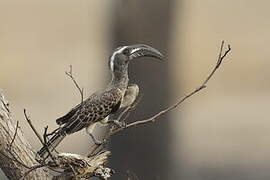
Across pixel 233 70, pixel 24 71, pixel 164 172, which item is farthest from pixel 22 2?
pixel 164 172

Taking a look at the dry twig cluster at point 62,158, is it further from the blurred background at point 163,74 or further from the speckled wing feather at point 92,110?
the blurred background at point 163,74

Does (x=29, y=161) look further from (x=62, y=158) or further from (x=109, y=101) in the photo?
(x=109, y=101)

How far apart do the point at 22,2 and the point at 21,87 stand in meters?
2.26

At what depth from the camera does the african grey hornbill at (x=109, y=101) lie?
10.5 ft

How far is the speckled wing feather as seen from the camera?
3.19 meters

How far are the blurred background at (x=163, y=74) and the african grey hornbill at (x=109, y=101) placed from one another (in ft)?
9.30

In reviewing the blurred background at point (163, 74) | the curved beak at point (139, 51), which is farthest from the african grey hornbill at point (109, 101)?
the blurred background at point (163, 74)

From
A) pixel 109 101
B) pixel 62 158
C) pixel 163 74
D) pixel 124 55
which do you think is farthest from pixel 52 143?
pixel 163 74

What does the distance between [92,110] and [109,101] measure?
0.06 metres

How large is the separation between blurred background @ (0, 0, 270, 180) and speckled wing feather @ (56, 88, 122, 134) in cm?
284

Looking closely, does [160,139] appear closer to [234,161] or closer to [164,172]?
[164,172]

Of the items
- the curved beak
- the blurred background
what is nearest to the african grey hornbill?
the curved beak

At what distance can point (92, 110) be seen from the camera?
3.23 metres

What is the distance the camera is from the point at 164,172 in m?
6.57
